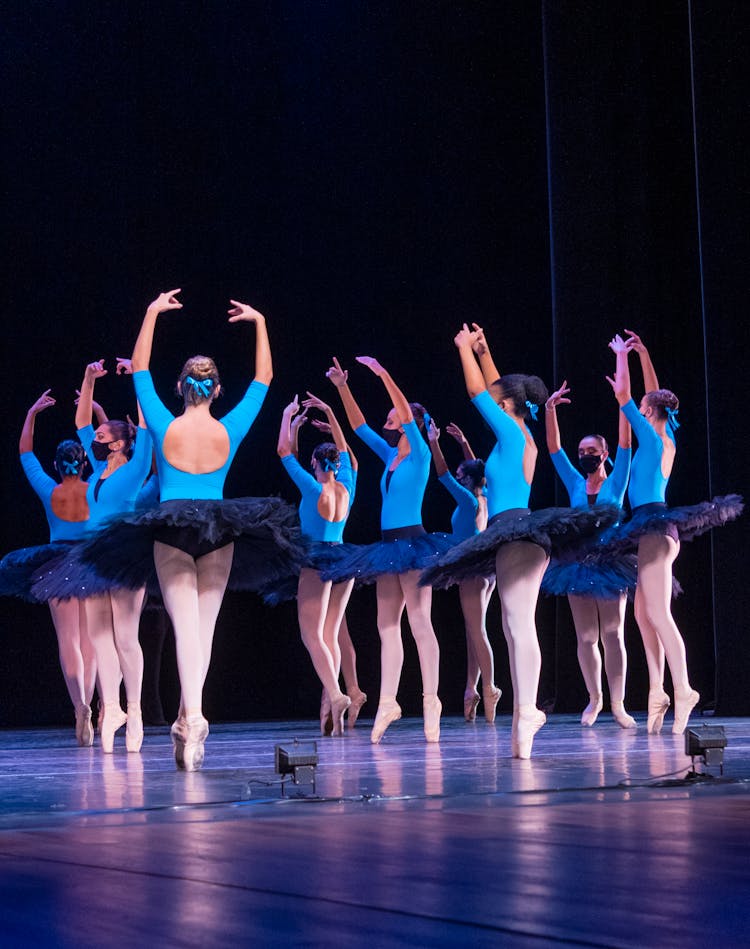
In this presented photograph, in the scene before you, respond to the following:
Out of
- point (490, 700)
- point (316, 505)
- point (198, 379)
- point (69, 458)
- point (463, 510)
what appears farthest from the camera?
point (490, 700)

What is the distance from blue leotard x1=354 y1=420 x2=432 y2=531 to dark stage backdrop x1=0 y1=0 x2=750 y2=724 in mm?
2472

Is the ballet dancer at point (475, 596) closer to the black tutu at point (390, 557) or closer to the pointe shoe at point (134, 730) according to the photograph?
the black tutu at point (390, 557)

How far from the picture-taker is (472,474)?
8648 millimetres

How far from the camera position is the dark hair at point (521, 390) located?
5.51 m

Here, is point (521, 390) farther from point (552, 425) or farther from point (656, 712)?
point (656, 712)

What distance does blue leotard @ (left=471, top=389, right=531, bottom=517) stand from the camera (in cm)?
538

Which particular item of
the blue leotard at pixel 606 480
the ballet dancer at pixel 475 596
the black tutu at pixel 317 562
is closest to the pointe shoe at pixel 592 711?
the ballet dancer at pixel 475 596

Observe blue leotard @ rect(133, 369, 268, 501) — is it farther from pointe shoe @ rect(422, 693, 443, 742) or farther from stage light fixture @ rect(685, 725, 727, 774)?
pointe shoe @ rect(422, 693, 443, 742)

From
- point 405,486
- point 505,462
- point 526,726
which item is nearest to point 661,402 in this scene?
point 405,486

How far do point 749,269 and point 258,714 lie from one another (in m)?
4.37

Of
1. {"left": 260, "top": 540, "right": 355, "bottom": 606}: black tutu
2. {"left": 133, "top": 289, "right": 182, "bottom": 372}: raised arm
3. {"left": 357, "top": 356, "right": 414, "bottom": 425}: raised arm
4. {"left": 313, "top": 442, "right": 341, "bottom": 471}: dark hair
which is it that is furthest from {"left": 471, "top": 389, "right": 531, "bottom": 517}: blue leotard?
{"left": 313, "top": 442, "right": 341, "bottom": 471}: dark hair

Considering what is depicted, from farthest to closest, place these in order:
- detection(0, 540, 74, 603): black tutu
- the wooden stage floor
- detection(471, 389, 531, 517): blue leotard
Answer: detection(0, 540, 74, 603): black tutu
detection(471, 389, 531, 517): blue leotard
the wooden stage floor

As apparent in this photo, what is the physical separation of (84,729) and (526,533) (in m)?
2.96

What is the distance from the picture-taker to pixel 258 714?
979 cm
